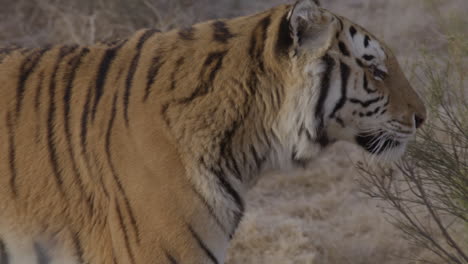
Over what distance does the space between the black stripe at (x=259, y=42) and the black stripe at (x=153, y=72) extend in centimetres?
34

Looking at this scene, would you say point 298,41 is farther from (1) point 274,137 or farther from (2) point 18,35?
(2) point 18,35

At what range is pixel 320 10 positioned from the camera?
2.56 metres

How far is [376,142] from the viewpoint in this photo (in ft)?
9.37

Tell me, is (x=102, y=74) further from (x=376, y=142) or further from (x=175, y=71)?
(x=376, y=142)

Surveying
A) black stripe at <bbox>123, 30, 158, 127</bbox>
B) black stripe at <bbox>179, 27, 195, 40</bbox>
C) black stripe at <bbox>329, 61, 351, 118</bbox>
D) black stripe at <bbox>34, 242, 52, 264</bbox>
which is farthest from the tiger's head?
black stripe at <bbox>34, 242, 52, 264</bbox>

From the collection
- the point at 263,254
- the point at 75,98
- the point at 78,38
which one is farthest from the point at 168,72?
the point at 78,38

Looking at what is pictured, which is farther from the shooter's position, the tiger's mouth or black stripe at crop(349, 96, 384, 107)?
the tiger's mouth

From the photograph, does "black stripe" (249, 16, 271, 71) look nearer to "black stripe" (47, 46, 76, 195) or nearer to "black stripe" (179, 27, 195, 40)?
"black stripe" (179, 27, 195, 40)

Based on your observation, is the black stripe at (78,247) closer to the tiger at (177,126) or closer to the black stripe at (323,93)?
the tiger at (177,126)

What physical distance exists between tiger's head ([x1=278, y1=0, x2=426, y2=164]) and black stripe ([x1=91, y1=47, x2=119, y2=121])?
67 cm

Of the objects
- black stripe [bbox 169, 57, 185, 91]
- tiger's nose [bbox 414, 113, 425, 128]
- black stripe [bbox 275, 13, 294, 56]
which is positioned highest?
black stripe [bbox 275, 13, 294, 56]

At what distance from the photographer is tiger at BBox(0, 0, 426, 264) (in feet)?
8.39

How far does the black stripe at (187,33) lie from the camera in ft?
8.97

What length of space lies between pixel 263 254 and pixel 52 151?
2.13m
